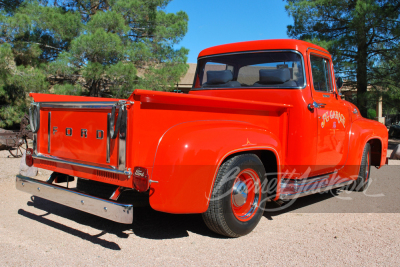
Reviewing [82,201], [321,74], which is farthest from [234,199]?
[321,74]

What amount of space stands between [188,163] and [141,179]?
15.6 inches

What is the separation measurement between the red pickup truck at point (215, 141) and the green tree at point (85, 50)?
6.00 meters

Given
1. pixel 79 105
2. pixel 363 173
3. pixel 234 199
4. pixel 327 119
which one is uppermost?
pixel 79 105

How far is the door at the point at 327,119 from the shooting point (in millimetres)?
4273

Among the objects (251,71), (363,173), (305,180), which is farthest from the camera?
(363,173)

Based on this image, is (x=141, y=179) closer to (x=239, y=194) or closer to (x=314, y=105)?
(x=239, y=194)

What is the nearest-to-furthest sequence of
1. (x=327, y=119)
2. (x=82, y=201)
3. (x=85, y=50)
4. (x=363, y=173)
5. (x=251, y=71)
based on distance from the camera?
(x=82, y=201) → (x=327, y=119) → (x=251, y=71) → (x=363, y=173) → (x=85, y=50)

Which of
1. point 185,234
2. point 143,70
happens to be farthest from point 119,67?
point 185,234

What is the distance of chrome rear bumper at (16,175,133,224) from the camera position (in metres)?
2.74

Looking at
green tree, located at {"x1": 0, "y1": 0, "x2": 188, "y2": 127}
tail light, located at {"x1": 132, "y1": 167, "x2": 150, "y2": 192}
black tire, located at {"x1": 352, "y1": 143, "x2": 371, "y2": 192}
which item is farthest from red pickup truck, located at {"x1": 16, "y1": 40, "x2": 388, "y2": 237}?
green tree, located at {"x1": 0, "y1": 0, "x2": 188, "y2": 127}

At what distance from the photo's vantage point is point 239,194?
345cm

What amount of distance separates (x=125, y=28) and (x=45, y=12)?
2.42 metres

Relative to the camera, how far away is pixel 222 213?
10.5ft

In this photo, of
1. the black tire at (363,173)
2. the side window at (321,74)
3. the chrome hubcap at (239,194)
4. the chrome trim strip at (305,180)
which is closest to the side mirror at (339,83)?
the side window at (321,74)
